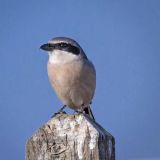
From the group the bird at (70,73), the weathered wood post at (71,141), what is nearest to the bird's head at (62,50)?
the bird at (70,73)

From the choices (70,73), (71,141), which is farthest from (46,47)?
(71,141)

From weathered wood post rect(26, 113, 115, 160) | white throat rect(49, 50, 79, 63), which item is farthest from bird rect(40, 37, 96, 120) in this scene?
weathered wood post rect(26, 113, 115, 160)

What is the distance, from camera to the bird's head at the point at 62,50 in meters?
4.41

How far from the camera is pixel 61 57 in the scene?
443cm

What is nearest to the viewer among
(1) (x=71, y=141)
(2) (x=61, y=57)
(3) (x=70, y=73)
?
(1) (x=71, y=141)

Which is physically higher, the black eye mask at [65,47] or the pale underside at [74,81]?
the black eye mask at [65,47]

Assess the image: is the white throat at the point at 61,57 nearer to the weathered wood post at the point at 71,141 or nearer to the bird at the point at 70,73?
the bird at the point at 70,73

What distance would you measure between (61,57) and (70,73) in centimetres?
26

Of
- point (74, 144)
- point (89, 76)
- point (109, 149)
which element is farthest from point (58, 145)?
point (89, 76)

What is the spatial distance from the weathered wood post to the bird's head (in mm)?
2146

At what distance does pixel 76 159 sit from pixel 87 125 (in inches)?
7.3

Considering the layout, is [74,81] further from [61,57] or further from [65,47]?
[65,47]

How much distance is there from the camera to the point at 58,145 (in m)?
2.22

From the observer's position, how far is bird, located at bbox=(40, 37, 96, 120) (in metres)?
4.30
